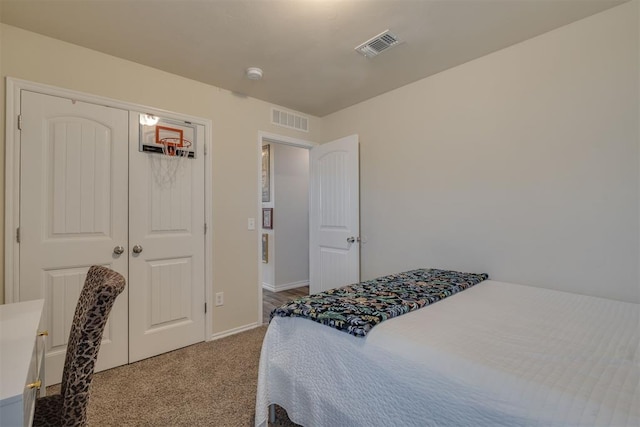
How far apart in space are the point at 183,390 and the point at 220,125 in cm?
220

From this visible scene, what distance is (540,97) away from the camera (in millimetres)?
2020

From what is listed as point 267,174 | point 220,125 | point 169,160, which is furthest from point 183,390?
point 267,174

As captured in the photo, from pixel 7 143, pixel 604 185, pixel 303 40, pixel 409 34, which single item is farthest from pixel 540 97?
pixel 7 143

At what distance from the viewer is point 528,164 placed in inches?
81.5

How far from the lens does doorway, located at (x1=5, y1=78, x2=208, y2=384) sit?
1942 millimetres

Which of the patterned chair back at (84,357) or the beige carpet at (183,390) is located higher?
the patterned chair back at (84,357)

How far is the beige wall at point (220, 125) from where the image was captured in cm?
209

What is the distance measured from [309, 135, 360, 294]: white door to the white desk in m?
2.33

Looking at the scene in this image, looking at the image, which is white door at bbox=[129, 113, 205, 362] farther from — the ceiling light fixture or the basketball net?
the ceiling light fixture

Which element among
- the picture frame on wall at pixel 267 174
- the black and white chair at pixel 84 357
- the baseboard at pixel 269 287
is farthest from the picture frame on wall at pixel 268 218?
the black and white chair at pixel 84 357

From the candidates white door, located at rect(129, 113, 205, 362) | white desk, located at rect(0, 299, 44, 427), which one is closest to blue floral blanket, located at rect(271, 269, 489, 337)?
white desk, located at rect(0, 299, 44, 427)

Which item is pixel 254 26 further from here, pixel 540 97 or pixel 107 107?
pixel 540 97

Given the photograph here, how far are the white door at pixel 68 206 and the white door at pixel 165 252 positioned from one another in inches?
3.5

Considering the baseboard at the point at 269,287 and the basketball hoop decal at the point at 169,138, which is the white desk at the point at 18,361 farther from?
A: the baseboard at the point at 269,287
